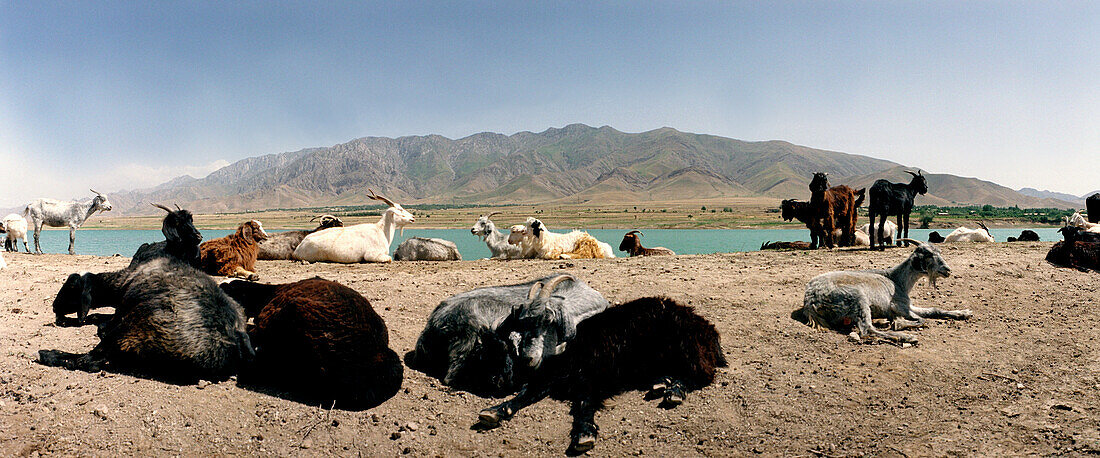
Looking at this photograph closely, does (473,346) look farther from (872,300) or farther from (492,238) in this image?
(492,238)

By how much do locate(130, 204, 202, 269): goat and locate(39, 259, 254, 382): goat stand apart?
153 centimetres

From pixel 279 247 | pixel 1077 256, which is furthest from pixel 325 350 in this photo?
pixel 1077 256

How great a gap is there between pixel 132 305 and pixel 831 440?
718 cm

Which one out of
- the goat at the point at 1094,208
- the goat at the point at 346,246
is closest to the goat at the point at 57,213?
the goat at the point at 346,246

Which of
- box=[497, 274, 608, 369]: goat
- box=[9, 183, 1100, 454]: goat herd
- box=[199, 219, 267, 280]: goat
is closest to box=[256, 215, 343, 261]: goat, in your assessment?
box=[199, 219, 267, 280]: goat

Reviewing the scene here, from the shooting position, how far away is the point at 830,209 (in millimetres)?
16734

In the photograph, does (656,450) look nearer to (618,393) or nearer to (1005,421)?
(618,393)

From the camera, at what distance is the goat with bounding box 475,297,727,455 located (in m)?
5.51

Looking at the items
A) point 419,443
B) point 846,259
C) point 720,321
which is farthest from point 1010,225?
point 419,443

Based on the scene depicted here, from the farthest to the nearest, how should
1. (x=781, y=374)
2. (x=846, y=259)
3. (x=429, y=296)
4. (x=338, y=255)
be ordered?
(x=338, y=255), (x=846, y=259), (x=429, y=296), (x=781, y=374)

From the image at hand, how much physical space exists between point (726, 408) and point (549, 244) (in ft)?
37.9

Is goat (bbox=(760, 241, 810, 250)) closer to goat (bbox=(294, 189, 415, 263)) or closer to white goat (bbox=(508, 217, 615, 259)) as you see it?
white goat (bbox=(508, 217, 615, 259))

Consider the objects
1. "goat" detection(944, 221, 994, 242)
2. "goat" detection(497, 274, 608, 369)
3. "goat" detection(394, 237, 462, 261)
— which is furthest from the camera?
"goat" detection(944, 221, 994, 242)

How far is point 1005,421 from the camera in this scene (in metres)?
4.79
